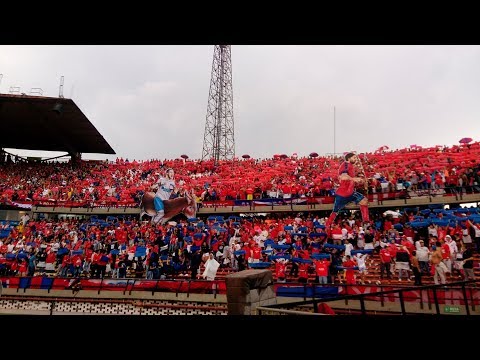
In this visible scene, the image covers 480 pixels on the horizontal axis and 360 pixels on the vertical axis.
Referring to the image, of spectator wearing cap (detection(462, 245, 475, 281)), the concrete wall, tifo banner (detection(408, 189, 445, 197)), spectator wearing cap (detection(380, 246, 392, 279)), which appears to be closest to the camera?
the concrete wall

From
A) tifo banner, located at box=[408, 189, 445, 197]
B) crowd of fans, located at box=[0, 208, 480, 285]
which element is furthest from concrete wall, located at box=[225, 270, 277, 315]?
tifo banner, located at box=[408, 189, 445, 197]

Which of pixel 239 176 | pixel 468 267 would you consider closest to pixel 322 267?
pixel 468 267

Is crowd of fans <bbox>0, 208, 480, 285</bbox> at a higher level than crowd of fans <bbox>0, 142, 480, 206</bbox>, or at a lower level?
lower

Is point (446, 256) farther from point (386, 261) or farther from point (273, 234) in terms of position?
point (273, 234)

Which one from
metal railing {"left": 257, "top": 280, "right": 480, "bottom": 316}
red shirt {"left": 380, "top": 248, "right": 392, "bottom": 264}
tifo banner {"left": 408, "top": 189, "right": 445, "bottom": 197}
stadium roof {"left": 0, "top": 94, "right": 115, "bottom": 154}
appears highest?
stadium roof {"left": 0, "top": 94, "right": 115, "bottom": 154}

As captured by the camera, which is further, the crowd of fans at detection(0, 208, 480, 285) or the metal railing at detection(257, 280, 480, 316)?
the crowd of fans at detection(0, 208, 480, 285)

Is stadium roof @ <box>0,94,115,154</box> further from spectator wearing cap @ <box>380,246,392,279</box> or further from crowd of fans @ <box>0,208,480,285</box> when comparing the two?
spectator wearing cap @ <box>380,246,392,279</box>

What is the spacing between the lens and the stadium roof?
3072cm

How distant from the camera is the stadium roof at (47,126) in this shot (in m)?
30.7

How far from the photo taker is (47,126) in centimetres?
3459

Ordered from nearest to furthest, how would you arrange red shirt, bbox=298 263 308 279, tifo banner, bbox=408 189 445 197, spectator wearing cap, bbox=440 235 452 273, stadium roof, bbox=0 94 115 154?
1. spectator wearing cap, bbox=440 235 452 273
2. red shirt, bbox=298 263 308 279
3. tifo banner, bbox=408 189 445 197
4. stadium roof, bbox=0 94 115 154

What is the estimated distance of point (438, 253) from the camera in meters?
12.4
